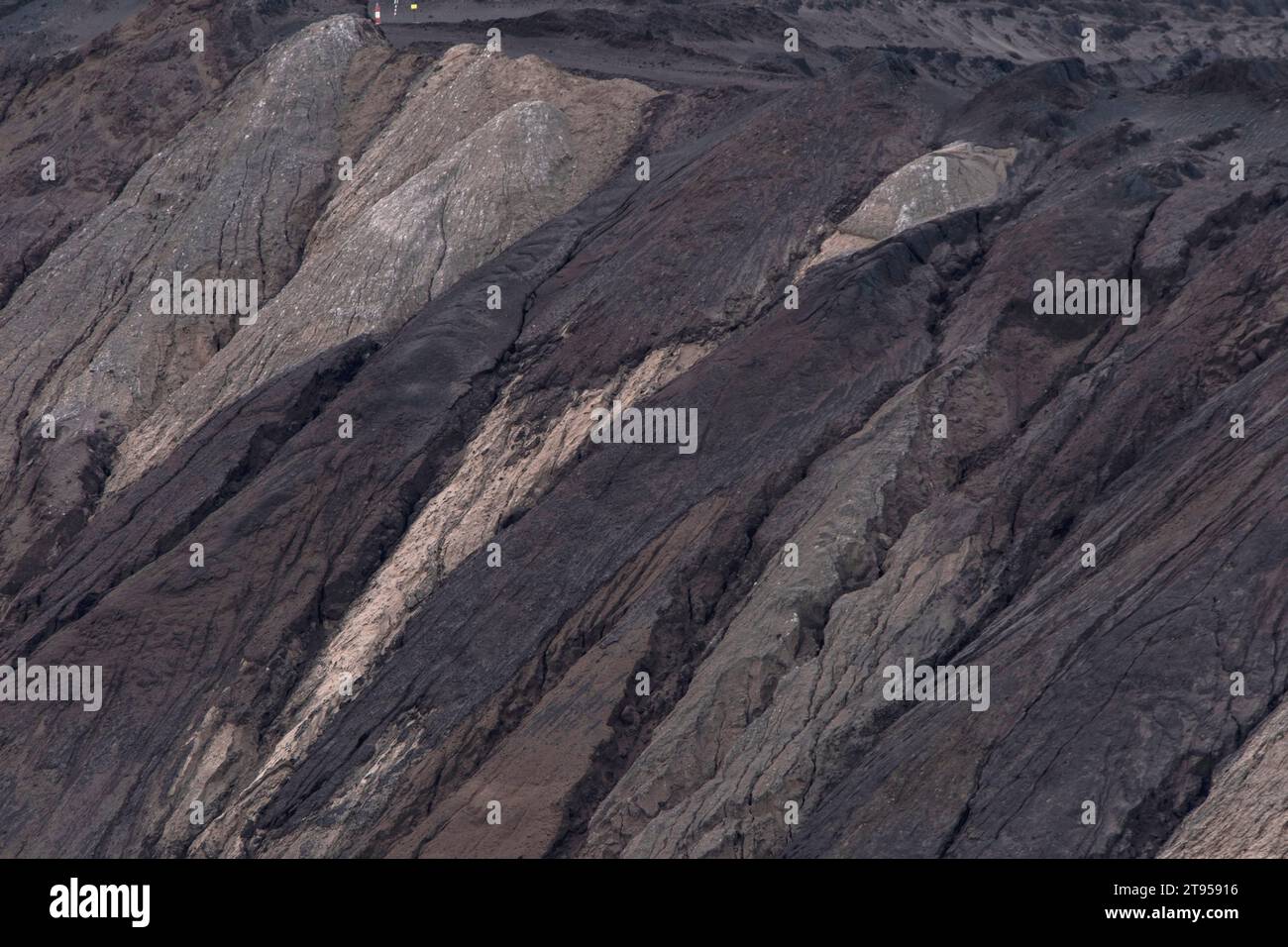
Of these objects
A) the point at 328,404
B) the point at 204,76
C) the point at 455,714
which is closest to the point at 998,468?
the point at 455,714

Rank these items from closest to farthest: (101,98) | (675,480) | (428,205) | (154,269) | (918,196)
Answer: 1. (675,480)
2. (918,196)
3. (428,205)
4. (154,269)
5. (101,98)

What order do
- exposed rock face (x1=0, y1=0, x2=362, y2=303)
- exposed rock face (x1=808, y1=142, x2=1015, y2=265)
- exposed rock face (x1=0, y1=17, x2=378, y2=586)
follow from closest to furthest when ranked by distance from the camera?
exposed rock face (x1=808, y1=142, x2=1015, y2=265)
exposed rock face (x1=0, y1=17, x2=378, y2=586)
exposed rock face (x1=0, y1=0, x2=362, y2=303)

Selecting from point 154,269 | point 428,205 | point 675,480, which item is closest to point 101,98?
point 154,269

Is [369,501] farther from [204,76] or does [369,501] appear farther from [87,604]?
[204,76]

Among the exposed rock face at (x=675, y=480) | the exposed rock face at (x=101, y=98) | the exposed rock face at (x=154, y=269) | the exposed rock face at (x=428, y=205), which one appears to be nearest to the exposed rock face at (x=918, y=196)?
the exposed rock face at (x=675, y=480)

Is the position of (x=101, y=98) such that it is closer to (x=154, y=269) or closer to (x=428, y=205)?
(x=154, y=269)

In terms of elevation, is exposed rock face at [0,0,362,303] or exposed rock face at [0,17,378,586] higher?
exposed rock face at [0,0,362,303]

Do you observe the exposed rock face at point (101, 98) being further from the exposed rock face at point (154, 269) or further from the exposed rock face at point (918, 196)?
the exposed rock face at point (918, 196)

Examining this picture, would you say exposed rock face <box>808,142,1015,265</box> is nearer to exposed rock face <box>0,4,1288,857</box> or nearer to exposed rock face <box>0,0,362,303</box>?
exposed rock face <box>0,4,1288,857</box>

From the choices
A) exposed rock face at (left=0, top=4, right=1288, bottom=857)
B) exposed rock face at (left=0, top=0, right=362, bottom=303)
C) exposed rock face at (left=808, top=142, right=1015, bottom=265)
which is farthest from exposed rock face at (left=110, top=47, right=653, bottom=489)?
exposed rock face at (left=808, top=142, right=1015, bottom=265)
